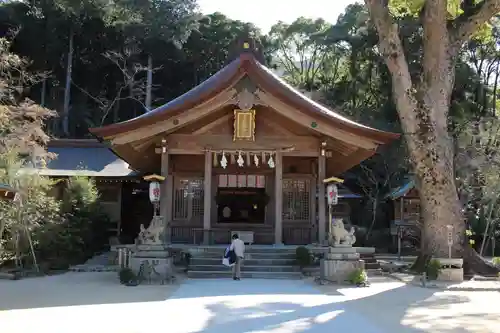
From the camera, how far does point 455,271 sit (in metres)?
13.0

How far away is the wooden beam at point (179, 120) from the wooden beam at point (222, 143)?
0.88 m

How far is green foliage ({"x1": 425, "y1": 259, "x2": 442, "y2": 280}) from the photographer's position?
12859mm

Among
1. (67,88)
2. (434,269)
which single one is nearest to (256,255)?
(434,269)

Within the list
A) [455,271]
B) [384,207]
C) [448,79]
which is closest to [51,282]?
[455,271]

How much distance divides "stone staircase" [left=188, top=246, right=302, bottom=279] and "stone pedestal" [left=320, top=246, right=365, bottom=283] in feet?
3.37

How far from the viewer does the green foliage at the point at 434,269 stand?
1286 cm

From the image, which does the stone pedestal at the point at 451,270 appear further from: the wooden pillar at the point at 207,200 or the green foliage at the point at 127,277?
the green foliage at the point at 127,277

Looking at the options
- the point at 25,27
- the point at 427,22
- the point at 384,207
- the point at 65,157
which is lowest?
Result: the point at 384,207

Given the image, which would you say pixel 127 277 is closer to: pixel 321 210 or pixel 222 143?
pixel 222 143

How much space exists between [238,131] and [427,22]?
6.11 meters

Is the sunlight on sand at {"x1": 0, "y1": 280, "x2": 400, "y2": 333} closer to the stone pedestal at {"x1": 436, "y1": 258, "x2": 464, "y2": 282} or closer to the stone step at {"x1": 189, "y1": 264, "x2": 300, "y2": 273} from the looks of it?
the stone step at {"x1": 189, "y1": 264, "x2": 300, "y2": 273}

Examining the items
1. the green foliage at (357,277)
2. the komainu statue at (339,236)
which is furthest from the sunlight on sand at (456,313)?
the komainu statue at (339,236)

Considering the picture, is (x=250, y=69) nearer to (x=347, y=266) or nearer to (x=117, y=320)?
(x=347, y=266)

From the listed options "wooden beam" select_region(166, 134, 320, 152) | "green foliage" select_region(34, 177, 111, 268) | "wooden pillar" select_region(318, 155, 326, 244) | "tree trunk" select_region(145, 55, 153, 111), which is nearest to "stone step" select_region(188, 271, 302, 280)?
"wooden pillar" select_region(318, 155, 326, 244)
